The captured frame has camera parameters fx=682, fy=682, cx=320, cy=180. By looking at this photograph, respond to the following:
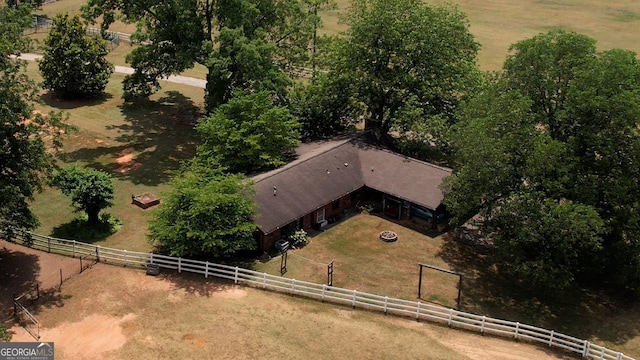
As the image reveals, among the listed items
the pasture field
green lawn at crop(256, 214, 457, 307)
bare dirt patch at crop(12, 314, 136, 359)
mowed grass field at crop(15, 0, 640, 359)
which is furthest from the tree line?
the pasture field

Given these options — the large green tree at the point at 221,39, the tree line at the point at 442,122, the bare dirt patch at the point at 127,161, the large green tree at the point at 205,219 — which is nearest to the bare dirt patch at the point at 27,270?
the tree line at the point at 442,122

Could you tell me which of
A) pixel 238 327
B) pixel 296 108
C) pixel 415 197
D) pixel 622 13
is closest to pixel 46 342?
pixel 238 327

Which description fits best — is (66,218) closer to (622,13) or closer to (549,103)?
(549,103)

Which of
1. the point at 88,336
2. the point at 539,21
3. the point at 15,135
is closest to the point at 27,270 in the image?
the point at 15,135

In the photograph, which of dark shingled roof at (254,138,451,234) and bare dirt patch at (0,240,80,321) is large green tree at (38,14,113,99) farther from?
dark shingled roof at (254,138,451,234)

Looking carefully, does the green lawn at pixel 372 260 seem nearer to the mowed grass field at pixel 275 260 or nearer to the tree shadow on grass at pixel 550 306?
the mowed grass field at pixel 275 260

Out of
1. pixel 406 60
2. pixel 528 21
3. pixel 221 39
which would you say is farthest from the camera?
pixel 528 21

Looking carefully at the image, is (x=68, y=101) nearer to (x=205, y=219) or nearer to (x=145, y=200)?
(x=145, y=200)
